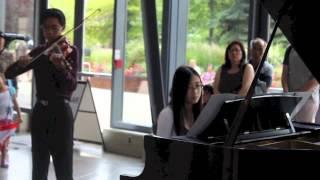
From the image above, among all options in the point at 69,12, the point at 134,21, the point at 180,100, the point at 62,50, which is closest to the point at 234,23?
the point at 134,21

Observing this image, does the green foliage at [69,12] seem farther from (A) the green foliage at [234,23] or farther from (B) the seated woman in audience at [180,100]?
(B) the seated woman in audience at [180,100]

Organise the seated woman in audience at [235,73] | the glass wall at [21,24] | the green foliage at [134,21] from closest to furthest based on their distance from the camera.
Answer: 1. the seated woman in audience at [235,73]
2. the green foliage at [134,21]
3. the glass wall at [21,24]

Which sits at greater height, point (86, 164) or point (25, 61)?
point (25, 61)

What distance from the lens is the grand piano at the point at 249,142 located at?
2668 mm

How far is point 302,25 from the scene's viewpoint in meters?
2.95

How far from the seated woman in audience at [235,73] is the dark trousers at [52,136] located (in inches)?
67.2

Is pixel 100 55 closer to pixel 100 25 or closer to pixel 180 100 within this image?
pixel 100 25

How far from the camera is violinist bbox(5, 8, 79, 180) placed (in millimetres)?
4148

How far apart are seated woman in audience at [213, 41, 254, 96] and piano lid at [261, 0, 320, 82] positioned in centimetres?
227

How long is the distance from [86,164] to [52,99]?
Answer: 2.42 m

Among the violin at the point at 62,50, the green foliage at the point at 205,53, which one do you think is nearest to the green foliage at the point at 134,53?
the green foliage at the point at 205,53

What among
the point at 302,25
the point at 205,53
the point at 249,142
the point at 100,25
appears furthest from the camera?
the point at 100,25

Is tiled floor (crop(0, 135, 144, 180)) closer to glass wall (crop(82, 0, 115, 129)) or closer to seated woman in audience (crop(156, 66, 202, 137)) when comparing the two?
glass wall (crop(82, 0, 115, 129))

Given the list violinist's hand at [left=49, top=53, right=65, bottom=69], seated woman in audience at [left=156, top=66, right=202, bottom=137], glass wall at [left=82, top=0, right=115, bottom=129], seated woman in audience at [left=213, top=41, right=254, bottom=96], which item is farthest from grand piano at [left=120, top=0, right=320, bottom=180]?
glass wall at [left=82, top=0, right=115, bottom=129]
